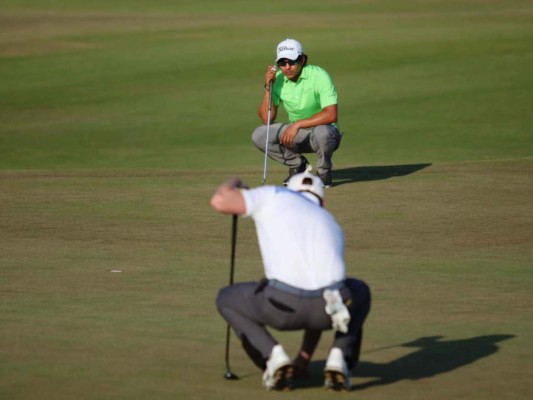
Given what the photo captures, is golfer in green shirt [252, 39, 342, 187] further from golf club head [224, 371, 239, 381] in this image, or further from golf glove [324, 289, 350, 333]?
golf glove [324, 289, 350, 333]

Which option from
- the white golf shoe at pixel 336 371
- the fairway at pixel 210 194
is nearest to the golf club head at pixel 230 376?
the fairway at pixel 210 194

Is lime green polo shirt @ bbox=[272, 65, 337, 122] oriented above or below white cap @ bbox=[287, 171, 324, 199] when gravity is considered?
above

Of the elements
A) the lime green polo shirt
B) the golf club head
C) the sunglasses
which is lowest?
the golf club head

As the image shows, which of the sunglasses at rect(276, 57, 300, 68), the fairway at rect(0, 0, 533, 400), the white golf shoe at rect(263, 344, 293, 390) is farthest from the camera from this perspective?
the sunglasses at rect(276, 57, 300, 68)

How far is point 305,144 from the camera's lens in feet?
49.9

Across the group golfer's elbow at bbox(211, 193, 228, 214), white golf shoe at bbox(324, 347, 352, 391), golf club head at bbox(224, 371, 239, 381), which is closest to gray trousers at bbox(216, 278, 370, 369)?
white golf shoe at bbox(324, 347, 352, 391)

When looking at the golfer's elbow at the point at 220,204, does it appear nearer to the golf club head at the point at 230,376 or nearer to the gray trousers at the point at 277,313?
the gray trousers at the point at 277,313

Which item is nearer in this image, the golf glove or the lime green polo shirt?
the golf glove

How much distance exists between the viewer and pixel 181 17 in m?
40.2

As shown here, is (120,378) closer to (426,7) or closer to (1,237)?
(1,237)

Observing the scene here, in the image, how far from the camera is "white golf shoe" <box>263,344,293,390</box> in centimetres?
701

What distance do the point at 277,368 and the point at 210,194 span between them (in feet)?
27.5

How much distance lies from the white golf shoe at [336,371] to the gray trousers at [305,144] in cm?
792

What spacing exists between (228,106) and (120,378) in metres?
18.0
